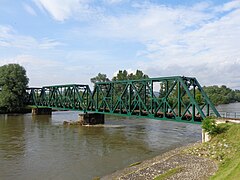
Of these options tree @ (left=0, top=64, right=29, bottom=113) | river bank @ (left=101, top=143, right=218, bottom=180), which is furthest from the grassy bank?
tree @ (left=0, top=64, right=29, bottom=113)

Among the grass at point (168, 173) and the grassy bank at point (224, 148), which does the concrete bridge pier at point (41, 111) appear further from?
the grass at point (168, 173)

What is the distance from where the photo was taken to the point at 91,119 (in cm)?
6719

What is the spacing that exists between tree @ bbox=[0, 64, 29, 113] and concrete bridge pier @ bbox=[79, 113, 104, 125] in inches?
1581

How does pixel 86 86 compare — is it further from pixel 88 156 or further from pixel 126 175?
A: pixel 126 175

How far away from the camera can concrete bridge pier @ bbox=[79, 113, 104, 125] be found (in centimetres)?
6656

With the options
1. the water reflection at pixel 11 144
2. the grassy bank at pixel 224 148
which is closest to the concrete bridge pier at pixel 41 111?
the water reflection at pixel 11 144

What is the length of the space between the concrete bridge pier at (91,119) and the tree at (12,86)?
132 ft

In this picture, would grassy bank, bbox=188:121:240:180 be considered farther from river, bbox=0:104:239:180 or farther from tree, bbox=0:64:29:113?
tree, bbox=0:64:29:113

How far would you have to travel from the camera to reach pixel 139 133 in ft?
170

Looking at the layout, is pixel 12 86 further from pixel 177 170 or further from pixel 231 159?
pixel 231 159

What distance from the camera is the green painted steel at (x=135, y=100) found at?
4366cm

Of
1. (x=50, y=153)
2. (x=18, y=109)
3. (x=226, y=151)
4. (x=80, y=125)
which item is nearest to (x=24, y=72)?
(x=18, y=109)

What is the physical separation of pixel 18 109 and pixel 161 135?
2700 inches

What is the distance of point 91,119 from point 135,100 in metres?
15.9
